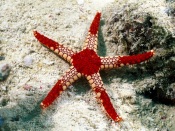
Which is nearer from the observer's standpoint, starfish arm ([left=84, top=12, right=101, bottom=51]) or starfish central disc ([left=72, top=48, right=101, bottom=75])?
starfish central disc ([left=72, top=48, right=101, bottom=75])

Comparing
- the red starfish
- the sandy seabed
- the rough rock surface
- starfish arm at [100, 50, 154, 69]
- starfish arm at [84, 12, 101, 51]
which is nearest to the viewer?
the sandy seabed

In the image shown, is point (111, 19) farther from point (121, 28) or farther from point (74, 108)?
point (74, 108)

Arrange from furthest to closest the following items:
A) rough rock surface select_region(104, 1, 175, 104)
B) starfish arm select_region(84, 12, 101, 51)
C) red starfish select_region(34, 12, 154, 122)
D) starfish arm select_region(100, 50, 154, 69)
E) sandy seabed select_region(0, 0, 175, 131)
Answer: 1. starfish arm select_region(84, 12, 101, 51)
2. starfish arm select_region(100, 50, 154, 69)
3. rough rock surface select_region(104, 1, 175, 104)
4. red starfish select_region(34, 12, 154, 122)
5. sandy seabed select_region(0, 0, 175, 131)

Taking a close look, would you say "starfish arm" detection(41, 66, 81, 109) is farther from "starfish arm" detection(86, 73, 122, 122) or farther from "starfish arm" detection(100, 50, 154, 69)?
"starfish arm" detection(100, 50, 154, 69)

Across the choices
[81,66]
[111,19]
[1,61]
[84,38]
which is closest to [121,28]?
[111,19]

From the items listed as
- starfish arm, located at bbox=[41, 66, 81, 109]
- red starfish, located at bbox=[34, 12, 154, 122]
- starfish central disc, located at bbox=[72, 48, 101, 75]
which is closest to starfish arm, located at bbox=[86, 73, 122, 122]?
red starfish, located at bbox=[34, 12, 154, 122]

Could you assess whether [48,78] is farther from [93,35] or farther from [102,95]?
[93,35]

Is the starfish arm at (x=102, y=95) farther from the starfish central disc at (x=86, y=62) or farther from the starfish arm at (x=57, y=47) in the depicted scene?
the starfish arm at (x=57, y=47)
